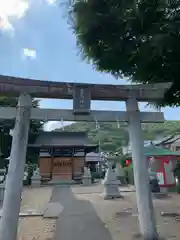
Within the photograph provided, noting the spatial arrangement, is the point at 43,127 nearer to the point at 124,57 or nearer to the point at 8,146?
the point at 8,146

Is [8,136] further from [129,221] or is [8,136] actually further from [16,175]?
[16,175]

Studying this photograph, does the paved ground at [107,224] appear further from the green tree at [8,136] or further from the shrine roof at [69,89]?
the green tree at [8,136]

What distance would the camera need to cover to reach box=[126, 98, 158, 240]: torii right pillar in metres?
5.78

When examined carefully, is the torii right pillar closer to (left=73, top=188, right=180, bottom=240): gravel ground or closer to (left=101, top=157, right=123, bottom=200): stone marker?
(left=73, top=188, right=180, bottom=240): gravel ground

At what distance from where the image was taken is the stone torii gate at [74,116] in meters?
5.50

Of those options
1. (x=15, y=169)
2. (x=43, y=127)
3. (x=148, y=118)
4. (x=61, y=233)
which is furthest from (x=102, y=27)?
(x=43, y=127)

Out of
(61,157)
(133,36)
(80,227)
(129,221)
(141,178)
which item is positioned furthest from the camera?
(61,157)

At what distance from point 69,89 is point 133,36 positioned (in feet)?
7.01

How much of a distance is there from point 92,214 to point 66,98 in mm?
4373

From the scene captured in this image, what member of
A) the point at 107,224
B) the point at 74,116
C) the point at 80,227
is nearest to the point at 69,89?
the point at 74,116

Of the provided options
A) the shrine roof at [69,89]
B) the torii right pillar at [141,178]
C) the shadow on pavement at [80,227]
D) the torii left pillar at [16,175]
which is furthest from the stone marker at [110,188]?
the torii left pillar at [16,175]

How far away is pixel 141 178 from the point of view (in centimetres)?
604

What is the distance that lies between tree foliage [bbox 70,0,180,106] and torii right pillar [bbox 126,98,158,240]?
1212mm

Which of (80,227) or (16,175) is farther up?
(16,175)
